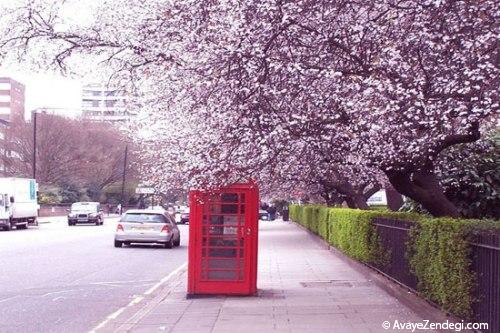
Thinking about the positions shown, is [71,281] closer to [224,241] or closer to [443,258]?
[224,241]

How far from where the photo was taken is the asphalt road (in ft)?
32.9

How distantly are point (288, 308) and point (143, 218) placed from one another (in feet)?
51.0

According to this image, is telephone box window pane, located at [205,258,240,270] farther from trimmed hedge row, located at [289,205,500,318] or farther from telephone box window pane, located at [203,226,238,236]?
trimmed hedge row, located at [289,205,500,318]

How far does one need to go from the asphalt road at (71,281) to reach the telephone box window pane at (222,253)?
1.75 meters

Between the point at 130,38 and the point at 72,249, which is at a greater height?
the point at 130,38

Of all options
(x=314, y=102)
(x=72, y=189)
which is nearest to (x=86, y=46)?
(x=314, y=102)

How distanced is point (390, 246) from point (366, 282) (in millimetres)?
1795

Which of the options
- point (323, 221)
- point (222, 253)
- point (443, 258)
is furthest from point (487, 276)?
point (323, 221)

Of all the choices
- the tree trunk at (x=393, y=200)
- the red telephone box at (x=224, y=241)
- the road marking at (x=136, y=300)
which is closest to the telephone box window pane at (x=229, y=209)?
the red telephone box at (x=224, y=241)

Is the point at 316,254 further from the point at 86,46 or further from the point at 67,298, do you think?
the point at 86,46

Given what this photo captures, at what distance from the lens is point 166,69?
9547mm

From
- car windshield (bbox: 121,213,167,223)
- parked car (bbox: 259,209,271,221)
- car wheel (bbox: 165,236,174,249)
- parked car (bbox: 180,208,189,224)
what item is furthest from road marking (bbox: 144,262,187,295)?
parked car (bbox: 259,209,271,221)

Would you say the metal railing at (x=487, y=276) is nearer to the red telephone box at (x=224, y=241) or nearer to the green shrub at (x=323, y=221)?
the red telephone box at (x=224, y=241)

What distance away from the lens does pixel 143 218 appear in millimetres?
Result: 25203
